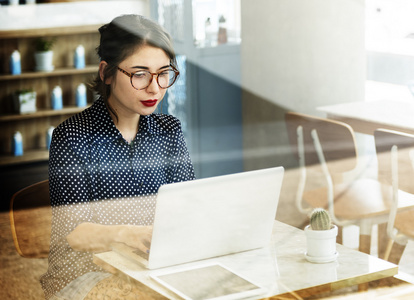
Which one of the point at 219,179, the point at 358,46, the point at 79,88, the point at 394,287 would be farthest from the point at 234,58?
the point at 219,179

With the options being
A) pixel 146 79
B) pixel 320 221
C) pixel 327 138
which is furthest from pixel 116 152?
pixel 327 138

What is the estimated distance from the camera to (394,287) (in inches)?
92.0

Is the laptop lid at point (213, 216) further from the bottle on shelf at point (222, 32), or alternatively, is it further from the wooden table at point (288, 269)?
the bottle on shelf at point (222, 32)

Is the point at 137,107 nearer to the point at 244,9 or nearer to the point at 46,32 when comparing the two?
the point at 244,9

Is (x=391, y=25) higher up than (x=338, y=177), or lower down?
higher up

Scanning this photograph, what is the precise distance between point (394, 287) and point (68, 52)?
2.02 metres

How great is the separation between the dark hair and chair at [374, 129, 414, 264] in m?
0.76

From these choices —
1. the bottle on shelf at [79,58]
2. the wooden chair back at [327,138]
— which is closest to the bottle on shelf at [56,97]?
the bottle on shelf at [79,58]

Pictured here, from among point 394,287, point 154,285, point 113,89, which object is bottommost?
point 394,287

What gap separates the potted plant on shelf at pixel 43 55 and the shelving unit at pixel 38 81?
0.09ft

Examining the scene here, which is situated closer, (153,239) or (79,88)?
(153,239)

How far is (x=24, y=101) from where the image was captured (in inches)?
130

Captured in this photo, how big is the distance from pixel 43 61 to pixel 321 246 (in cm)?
245

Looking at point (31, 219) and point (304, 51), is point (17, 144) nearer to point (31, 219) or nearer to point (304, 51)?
point (304, 51)
